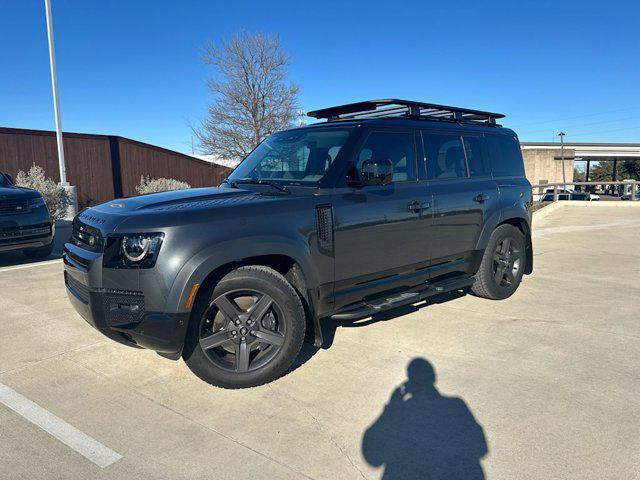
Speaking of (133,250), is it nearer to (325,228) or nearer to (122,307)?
(122,307)

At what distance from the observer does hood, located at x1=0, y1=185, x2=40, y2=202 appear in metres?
7.36

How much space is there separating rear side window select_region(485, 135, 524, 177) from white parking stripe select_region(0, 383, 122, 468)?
4726 mm

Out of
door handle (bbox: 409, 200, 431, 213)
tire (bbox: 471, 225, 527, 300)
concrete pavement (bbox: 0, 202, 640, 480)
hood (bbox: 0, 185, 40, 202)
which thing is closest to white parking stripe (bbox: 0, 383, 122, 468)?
concrete pavement (bbox: 0, 202, 640, 480)

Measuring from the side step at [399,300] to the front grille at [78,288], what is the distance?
1803 millimetres

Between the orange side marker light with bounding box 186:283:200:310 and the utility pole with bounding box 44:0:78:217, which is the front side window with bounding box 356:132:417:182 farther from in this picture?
the utility pole with bounding box 44:0:78:217

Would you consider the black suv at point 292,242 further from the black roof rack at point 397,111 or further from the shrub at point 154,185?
the shrub at point 154,185

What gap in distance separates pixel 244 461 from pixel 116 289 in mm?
1354

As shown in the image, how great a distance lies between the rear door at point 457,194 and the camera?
472 cm

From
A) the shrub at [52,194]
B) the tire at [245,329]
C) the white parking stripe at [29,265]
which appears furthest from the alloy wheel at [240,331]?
the shrub at [52,194]

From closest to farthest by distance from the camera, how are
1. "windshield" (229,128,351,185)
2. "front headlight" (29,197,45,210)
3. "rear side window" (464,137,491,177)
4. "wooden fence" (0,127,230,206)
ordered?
"windshield" (229,128,351,185) < "rear side window" (464,137,491,177) < "front headlight" (29,197,45,210) < "wooden fence" (0,127,230,206)

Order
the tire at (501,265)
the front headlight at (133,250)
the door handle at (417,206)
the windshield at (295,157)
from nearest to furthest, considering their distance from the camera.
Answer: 1. the front headlight at (133,250)
2. the windshield at (295,157)
3. the door handle at (417,206)
4. the tire at (501,265)

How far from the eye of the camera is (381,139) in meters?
4.34

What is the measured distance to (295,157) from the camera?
4.39 meters

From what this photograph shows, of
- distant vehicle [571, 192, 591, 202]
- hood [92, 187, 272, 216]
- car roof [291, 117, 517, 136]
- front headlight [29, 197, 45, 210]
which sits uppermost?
Result: car roof [291, 117, 517, 136]
